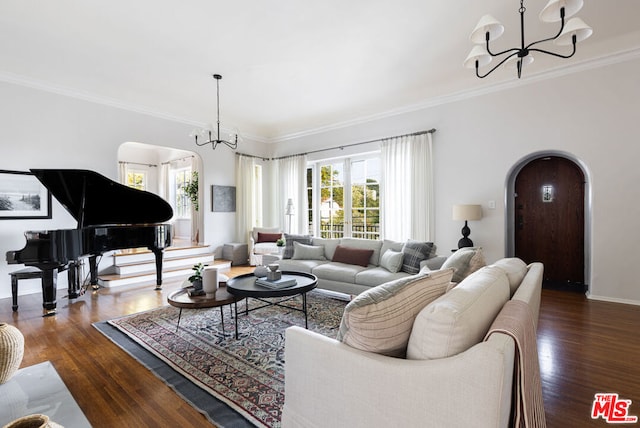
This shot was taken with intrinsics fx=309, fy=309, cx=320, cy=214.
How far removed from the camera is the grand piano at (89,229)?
346 centimetres

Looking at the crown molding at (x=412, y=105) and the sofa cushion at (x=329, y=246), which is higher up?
the crown molding at (x=412, y=105)

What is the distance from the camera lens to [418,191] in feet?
17.6

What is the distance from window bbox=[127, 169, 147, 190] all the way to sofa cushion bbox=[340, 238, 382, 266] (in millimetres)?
7067

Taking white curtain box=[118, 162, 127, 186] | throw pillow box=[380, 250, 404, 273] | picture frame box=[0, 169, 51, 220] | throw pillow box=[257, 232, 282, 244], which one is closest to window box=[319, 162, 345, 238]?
throw pillow box=[257, 232, 282, 244]

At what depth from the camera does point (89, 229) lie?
387 centimetres

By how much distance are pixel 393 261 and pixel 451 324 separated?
8.93 feet

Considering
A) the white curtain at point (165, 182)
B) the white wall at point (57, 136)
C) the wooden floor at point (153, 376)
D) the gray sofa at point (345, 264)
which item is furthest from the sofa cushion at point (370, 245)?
the white curtain at point (165, 182)

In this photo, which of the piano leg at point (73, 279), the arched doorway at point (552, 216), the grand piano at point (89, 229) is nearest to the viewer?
the grand piano at point (89, 229)

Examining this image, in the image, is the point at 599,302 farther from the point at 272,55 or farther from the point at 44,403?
the point at 44,403

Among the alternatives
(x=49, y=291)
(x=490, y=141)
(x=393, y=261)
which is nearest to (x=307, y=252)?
(x=393, y=261)

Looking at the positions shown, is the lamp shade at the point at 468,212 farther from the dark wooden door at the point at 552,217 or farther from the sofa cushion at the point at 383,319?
the sofa cushion at the point at 383,319

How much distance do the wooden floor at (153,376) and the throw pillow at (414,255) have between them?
1.31m

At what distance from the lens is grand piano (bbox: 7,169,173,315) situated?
136 inches

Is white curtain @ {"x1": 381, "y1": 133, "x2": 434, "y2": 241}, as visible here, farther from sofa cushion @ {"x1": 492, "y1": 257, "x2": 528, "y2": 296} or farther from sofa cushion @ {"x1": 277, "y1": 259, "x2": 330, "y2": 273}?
sofa cushion @ {"x1": 492, "y1": 257, "x2": 528, "y2": 296}
